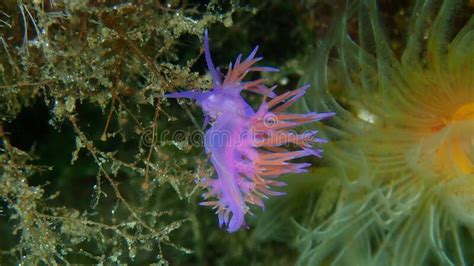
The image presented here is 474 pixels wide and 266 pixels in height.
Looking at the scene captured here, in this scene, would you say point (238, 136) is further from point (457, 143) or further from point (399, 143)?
point (457, 143)

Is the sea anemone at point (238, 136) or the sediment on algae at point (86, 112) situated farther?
the sediment on algae at point (86, 112)

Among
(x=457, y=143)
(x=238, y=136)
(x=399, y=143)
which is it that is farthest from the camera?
(x=399, y=143)

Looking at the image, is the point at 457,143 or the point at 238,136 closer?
the point at 238,136

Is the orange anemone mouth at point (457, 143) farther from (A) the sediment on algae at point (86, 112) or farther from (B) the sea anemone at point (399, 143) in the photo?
(A) the sediment on algae at point (86, 112)

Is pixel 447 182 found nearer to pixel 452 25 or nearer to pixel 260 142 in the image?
pixel 452 25

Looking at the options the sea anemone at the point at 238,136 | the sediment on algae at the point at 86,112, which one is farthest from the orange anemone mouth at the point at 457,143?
the sediment on algae at the point at 86,112

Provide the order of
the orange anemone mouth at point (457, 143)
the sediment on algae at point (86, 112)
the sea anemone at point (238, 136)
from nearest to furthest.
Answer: the sea anemone at point (238, 136) → the sediment on algae at point (86, 112) → the orange anemone mouth at point (457, 143)

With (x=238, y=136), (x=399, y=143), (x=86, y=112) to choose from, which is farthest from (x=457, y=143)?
(x=86, y=112)

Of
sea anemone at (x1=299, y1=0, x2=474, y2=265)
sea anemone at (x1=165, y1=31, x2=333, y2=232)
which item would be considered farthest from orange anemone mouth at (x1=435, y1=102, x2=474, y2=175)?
sea anemone at (x1=165, y1=31, x2=333, y2=232)

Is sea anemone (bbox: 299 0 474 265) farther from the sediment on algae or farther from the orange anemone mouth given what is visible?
the sediment on algae

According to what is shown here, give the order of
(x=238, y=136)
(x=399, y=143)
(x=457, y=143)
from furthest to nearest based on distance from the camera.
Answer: (x=399, y=143) → (x=457, y=143) → (x=238, y=136)
